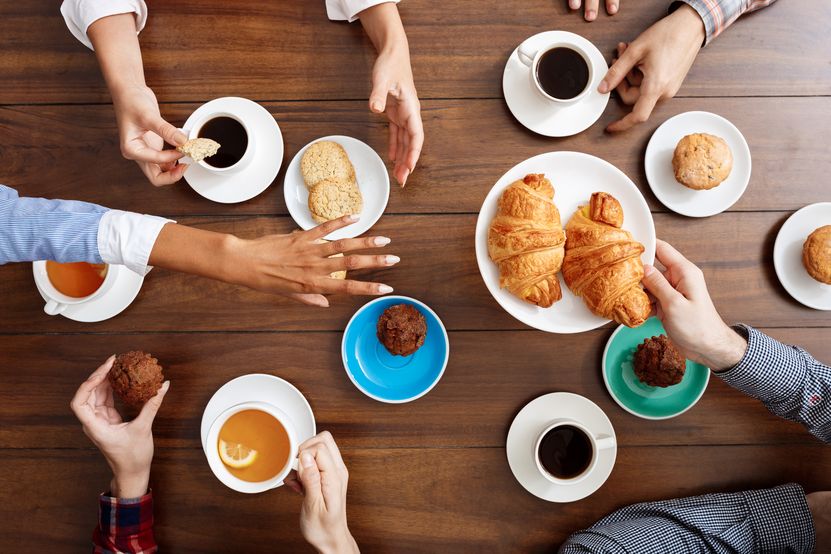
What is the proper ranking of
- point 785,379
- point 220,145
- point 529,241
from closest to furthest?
point 529,241 < point 785,379 < point 220,145

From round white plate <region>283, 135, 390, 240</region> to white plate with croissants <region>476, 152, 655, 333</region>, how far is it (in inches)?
11.0

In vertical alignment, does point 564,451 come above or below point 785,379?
below

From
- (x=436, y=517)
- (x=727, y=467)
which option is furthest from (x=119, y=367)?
(x=727, y=467)

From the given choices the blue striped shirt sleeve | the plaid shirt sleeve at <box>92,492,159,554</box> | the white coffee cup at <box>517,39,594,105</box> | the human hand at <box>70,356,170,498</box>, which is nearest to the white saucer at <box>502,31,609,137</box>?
the white coffee cup at <box>517,39,594,105</box>

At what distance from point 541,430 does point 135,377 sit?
102 cm

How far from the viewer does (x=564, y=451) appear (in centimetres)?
135

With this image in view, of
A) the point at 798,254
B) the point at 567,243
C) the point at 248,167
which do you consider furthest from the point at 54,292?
the point at 798,254

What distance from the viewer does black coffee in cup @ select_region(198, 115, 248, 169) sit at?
1.37 metres

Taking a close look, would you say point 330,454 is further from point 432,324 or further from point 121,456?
point 121,456

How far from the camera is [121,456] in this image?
4.37 ft

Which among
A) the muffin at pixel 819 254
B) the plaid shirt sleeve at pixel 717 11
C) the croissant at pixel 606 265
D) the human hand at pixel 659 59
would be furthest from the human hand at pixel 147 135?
the muffin at pixel 819 254

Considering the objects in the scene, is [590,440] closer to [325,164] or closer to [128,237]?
[325,164]

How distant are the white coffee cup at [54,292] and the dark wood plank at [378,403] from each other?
0.14 meters

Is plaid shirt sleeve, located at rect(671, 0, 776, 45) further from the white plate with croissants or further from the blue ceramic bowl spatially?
the blue ceramic bowl
